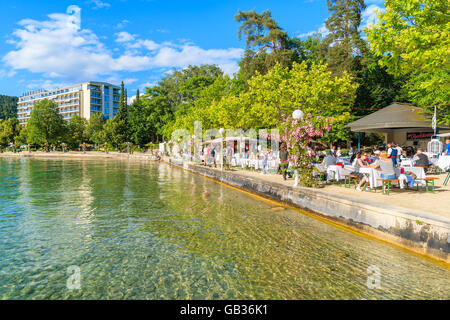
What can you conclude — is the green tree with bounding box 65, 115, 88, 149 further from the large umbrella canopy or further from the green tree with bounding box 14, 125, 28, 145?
the large umbrella canopy

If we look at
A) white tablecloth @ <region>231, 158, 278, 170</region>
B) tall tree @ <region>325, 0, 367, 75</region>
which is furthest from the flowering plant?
Answer: tall tree @ <region>325, 0, 367, 75</region>

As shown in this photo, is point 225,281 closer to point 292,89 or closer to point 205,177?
point 205,177

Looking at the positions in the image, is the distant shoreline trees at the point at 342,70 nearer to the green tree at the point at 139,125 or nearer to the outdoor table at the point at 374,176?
the outdoor table at the point at 374,176

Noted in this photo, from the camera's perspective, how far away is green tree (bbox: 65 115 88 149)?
3243 inches

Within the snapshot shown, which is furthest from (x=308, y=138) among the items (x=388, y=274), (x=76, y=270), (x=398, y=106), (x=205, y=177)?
(x=398, y=106)

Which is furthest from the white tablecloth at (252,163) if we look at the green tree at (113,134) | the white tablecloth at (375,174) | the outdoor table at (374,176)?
the green tree at (113,134)

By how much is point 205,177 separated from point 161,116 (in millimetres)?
55086

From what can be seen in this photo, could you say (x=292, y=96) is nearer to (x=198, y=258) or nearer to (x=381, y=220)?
(x=381, y=220)

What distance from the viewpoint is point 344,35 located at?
31.2 metres

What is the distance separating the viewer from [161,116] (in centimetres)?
7181

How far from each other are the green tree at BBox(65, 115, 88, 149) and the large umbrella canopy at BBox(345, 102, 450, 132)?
81419 millimetres

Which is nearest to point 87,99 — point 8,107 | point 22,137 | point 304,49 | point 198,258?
point 22,137

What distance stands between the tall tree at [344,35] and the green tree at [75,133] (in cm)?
7481

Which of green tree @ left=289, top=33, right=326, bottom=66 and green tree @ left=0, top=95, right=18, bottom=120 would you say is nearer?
green tree @ left=289, top=33, right=326, bottom=66
